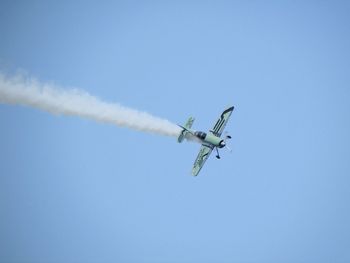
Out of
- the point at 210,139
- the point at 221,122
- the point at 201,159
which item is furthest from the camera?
the point at 201,159

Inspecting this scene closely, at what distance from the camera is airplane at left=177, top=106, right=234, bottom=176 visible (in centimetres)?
4988

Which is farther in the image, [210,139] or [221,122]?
[221,122]

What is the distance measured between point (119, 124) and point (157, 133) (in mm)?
4462

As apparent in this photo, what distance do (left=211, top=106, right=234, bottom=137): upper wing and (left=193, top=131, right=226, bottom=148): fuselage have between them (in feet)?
3.62

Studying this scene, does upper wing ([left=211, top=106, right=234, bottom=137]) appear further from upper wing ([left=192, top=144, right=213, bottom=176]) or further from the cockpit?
upper wing ([left=192, top=144, right=213, bottom=176])

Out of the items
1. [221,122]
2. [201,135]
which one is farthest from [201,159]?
[221,122]

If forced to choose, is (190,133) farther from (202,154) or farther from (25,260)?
(25,260)

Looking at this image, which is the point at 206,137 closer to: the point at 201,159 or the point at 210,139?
the point at 210,139

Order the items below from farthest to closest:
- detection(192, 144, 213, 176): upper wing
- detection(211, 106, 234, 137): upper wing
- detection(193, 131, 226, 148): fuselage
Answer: detection(192, 144, 213, 176): upper wing
detection(211, 106, 234, 137): upper wing
detection(193, 131, 226, 148): fuselage

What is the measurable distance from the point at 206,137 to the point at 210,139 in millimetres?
454

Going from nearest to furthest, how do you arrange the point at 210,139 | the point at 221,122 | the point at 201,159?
the point at 210,139 < the point at 221,122 < the point at 201,159

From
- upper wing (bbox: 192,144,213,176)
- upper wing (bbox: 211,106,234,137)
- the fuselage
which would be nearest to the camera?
the fuselage

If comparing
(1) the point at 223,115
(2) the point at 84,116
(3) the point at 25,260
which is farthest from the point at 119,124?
(3) the point at 25,260

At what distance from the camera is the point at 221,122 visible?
2061 inches
